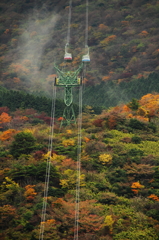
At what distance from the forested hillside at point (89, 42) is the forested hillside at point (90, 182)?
38.7 metres

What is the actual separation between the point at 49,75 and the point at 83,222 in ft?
269

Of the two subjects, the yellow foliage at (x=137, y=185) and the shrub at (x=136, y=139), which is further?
the shrub at (x=136, y=139)

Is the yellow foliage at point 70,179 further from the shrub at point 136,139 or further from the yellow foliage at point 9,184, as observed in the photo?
the shrub at point 136,139

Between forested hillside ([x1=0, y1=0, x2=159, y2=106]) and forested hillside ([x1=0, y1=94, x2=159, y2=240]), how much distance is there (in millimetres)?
38727

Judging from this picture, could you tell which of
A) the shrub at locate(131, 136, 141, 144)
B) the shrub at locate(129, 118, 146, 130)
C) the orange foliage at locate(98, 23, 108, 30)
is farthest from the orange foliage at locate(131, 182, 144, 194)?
the orange foliage at locate(98, 23, 108, 30)

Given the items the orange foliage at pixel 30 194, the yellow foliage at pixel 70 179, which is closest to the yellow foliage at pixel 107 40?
the yellow foliage at pixel 70 179

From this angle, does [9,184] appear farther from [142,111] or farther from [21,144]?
[142,111]

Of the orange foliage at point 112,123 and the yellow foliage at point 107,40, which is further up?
the yellow foliage at point 107,40

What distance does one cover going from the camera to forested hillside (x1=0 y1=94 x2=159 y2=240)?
39.0 metres

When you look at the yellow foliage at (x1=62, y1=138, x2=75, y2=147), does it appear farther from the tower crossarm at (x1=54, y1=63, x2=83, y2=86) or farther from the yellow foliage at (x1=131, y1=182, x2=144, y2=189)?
the yellow foliage at (x1=131, y1=182, x2=144, y2=189)

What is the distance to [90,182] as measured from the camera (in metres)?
46.3

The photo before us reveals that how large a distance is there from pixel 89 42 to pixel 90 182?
3812 inches

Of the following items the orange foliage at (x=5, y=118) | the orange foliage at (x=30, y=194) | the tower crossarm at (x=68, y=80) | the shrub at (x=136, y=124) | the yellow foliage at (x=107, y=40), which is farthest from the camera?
the yellow foliage at (x=107, y=40)

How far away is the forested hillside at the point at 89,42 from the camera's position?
4424 inches
